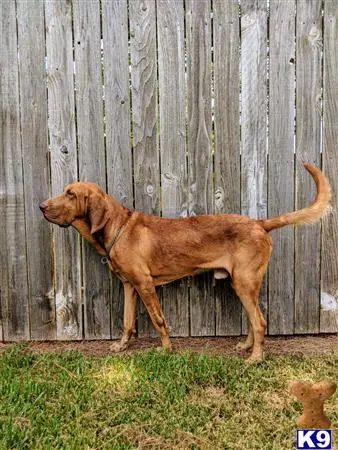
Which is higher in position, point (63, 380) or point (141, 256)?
point (141, 256)

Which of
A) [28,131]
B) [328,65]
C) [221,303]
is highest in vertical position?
[328,65]

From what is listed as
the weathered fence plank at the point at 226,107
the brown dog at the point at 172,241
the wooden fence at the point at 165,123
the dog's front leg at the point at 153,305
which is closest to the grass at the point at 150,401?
the dog's front leg at the point at 153,305

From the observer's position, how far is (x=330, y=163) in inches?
175

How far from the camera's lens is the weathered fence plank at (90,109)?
429 cm

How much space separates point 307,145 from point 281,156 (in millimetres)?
253

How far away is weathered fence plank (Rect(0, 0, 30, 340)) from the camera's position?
433 centimetres

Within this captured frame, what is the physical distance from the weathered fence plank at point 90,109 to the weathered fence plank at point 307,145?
1.76m

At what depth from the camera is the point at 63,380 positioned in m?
3.59

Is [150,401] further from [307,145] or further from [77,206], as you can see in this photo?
[307,145]

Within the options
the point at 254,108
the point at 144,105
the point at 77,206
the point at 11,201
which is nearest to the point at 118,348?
the point at 77,206

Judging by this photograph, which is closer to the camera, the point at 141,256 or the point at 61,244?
the point at 141,256

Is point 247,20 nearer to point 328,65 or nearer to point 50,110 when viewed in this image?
point 328,65

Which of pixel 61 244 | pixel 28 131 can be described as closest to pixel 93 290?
pixel 61 244

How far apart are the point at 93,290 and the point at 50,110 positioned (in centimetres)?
168
